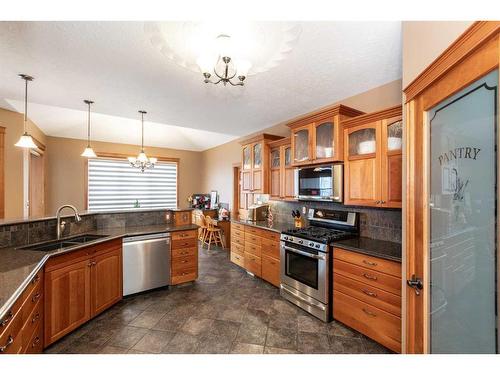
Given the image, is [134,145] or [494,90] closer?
[494,90]

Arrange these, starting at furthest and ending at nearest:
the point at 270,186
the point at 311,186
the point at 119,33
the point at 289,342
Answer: the point at 270,186
the point at 311,186
the point at 289,342
the point at 119,33

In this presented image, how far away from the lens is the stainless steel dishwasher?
303cm

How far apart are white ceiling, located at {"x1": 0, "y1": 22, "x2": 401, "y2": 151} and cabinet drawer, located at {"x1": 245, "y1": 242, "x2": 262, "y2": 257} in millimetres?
2292

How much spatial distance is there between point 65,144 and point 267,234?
19.5 ft

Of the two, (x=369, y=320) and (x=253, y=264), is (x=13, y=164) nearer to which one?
(x=253, y=264)

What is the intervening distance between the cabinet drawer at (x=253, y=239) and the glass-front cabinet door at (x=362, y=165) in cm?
159

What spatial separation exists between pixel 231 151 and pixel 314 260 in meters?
4.27

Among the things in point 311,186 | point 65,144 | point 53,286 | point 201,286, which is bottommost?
point 201,286

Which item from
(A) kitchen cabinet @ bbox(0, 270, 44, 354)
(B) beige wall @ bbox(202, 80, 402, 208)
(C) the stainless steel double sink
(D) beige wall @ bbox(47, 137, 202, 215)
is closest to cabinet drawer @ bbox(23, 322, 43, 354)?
(A) kitchen cabinet @ bbox(0, 270, 44, 354)

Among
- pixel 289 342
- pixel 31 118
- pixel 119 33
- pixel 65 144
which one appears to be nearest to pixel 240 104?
pixel 119 33

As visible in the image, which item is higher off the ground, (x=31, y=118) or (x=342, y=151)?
(x=31, y=118)

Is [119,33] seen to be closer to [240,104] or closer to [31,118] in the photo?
[240,104]

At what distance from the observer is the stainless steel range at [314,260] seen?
2570 millimetres

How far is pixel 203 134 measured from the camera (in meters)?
6.64
